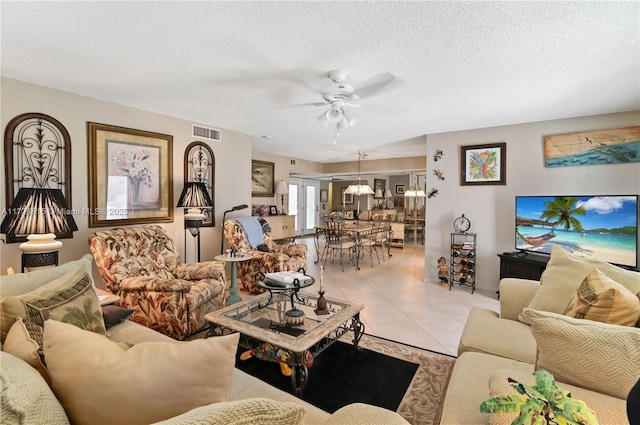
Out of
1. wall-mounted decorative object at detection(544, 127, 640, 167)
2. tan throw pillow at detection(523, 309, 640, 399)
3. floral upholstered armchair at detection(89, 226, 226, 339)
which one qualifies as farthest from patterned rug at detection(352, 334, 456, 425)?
wall-mounted decorative object at detection(544, 127, 640, 167)

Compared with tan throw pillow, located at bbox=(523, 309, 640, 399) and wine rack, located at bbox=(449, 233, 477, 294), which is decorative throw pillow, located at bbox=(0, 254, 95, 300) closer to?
tan throw pillow, located at bbox=(523, 309, 640, 399)

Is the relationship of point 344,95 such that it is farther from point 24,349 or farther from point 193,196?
point 24,349

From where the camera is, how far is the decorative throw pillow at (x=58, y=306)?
1.27 metres

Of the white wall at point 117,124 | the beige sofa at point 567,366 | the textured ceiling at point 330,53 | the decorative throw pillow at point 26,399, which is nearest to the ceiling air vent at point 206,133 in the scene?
the white wall at point 117,124

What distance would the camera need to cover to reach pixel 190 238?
4312 millimetres

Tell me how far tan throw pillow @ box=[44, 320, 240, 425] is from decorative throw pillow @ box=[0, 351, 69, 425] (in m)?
0.05

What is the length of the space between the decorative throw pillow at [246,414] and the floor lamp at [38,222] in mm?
2415

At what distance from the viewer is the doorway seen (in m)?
10.1

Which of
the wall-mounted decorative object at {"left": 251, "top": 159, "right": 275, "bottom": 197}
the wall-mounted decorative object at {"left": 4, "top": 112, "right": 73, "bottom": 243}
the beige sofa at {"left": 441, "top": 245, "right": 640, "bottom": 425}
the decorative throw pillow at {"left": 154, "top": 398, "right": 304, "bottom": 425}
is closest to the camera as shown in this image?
the decorative throw pillow at {"left": 154, "top": 398, "right": 304, "bottom": 425}

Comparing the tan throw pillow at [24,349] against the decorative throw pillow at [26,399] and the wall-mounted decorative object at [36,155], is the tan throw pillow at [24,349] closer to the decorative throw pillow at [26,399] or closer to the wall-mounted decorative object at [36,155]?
the decorative throw pillow at [26,399]

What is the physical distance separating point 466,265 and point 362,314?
1979mm

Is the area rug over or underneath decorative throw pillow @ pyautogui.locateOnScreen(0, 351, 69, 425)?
underneath

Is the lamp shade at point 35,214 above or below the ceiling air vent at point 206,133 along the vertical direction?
below

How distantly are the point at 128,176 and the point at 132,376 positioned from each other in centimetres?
347
